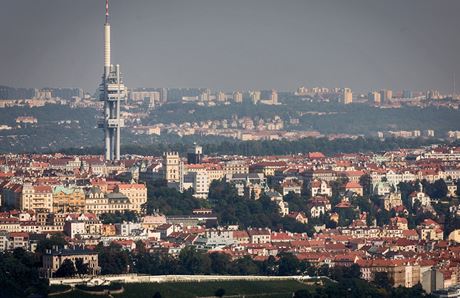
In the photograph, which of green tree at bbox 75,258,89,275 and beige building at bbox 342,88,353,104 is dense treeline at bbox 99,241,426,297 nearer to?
green tree at bbox 75,258,89,275

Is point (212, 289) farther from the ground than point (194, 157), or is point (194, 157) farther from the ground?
point (194, 157)

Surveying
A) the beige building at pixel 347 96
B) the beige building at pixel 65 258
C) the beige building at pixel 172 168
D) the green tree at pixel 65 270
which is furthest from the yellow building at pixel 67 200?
the beige building at pixel 347 96

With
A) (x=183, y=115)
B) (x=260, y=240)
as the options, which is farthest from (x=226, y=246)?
(x=183, y=115)

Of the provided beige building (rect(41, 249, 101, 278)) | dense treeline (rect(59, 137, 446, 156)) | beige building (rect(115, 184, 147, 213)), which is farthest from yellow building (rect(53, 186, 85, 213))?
dense treeline (rect(59, 137, 446, 156))

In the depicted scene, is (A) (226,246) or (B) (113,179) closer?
(A) (226,246)

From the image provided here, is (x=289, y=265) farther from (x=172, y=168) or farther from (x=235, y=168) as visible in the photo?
(x=235, y=168)

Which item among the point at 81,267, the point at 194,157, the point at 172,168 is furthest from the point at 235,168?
the point at 81,267

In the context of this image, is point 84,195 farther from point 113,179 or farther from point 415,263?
point 415,263
